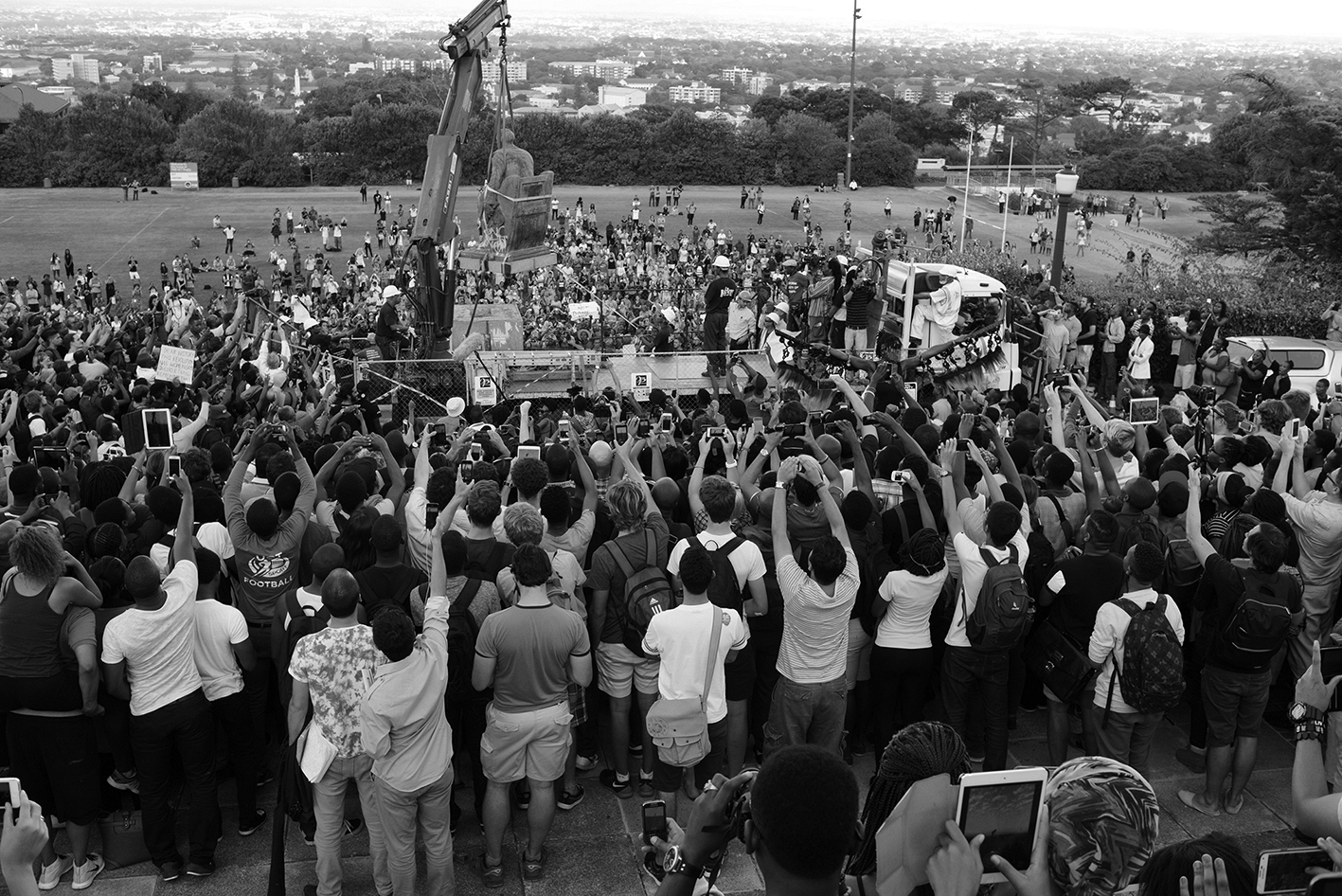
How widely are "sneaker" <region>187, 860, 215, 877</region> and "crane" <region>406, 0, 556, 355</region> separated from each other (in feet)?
48.6

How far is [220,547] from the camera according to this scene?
21.5ft

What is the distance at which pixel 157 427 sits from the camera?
378 inches

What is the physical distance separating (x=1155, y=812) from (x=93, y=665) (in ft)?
15.2

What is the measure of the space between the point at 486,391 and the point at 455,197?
240 inches

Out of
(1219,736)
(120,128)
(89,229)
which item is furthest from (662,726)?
(120,128)

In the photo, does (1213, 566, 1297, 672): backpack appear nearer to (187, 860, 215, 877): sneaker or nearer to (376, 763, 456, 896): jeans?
(376, 763, 456, 896): jeans

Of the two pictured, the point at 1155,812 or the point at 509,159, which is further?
the point at 509,159

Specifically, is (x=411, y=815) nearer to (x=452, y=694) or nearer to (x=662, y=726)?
(x=452, y=694)

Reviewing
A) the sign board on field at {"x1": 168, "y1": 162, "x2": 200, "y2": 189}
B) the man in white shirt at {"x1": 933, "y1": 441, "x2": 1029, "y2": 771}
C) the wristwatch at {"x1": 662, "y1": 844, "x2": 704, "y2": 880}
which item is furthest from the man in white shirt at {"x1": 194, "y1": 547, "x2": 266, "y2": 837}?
the sign board on field at {"x1": 168, "y1": 162, "x2": 200, "y2": 189}

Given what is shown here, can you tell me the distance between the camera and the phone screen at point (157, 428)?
9.11 m

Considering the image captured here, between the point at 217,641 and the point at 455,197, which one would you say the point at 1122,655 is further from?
the point at 455,197

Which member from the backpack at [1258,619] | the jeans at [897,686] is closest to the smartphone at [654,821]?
the jeans at [897,686]

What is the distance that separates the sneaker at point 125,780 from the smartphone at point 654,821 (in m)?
3.14

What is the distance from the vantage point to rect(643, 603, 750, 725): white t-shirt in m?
5.71
